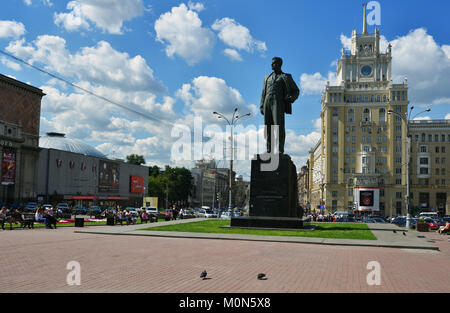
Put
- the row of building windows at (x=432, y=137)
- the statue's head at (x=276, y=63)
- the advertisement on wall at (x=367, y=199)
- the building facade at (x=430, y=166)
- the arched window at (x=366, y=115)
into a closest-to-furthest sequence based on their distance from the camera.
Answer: the statue's head at (x=276, y=63) < the advertisement on wall at (x=367, y=199) < the arched window at (x=366, y=115) < the building facade at (x=430, y=166) < the row of building windows at (x=432, y=137)

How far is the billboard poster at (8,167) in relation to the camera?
201 ft

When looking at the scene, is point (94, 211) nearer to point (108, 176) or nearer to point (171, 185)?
point (108, 176)

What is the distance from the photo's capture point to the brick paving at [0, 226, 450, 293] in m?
8.05

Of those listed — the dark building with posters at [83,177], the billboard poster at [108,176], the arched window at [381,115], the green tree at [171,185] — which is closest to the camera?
the dark building with posters at [83,177]

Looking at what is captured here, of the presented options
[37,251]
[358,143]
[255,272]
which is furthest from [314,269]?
[358,143]

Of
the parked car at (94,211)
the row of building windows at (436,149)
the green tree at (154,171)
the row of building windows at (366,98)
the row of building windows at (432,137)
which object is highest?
→ the row of building windows at (366,98)

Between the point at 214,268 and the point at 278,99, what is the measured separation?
14.5 metres

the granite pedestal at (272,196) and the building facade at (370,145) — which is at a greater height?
the building facade at (370,145)

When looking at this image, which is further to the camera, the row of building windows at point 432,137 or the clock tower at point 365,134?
the row of building windows at point 432,137

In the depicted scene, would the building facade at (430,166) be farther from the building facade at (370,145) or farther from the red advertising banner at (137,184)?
the red advertising banner at (137,184)

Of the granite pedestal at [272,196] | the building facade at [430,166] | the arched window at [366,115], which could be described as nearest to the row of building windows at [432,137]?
the building facade at [430,166]

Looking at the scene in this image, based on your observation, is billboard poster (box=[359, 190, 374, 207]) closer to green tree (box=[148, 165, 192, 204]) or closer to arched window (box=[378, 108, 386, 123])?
arched window (box=[378, 108, 386, 123])

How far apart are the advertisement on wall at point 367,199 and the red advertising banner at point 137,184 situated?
2001 inches
